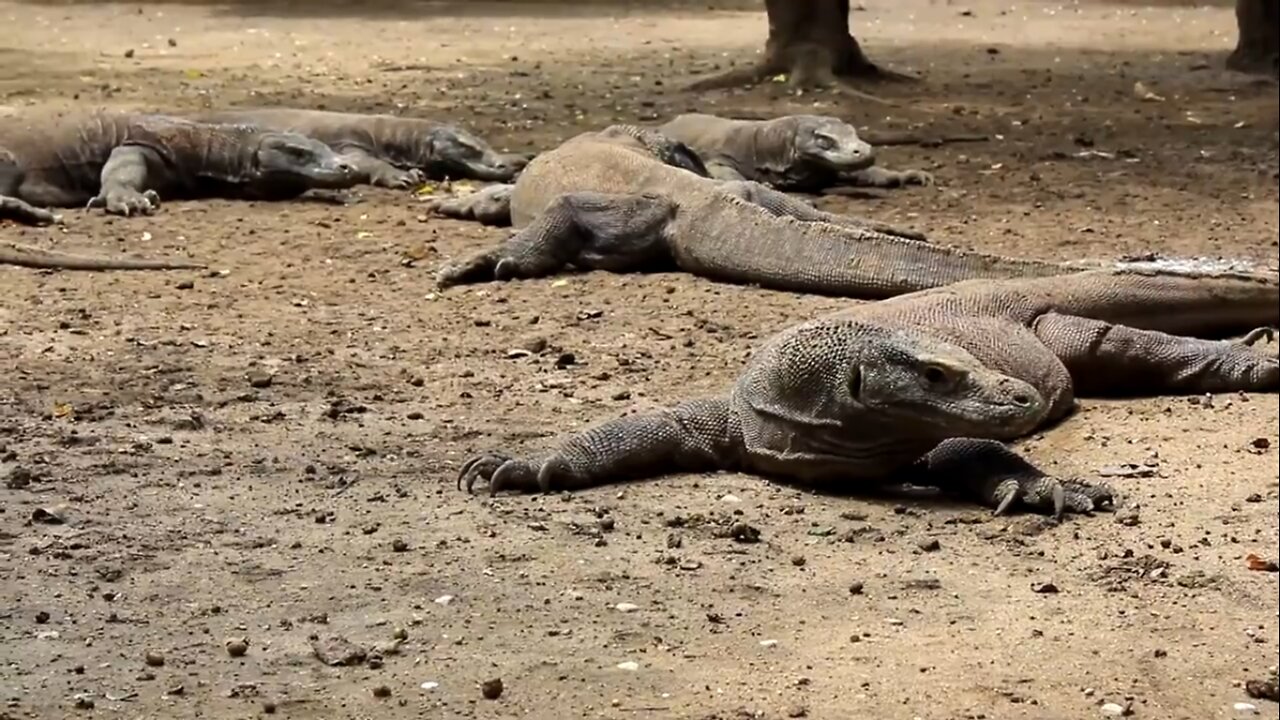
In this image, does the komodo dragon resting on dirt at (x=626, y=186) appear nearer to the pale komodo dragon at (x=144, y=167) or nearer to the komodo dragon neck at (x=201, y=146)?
the pale komodo dragon at (x=144, y=167)

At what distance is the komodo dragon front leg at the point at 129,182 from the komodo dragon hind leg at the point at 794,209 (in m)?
1.49

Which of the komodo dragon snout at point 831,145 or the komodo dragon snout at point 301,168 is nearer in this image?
the komodo dragon snout at point 831,145

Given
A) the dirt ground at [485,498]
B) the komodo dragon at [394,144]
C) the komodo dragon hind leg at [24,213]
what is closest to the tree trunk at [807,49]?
the dirt ground at [485,498]

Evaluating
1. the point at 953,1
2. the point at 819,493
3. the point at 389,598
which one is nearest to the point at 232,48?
the point at 389,598

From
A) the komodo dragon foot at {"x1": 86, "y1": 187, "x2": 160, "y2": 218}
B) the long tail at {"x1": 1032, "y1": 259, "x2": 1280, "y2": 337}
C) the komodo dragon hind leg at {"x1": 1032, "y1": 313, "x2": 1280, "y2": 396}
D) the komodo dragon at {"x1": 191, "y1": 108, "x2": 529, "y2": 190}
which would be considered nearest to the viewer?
the komodo dragon at {"x1": 191, "y1": 108, "x2": 529, "y2": 190}

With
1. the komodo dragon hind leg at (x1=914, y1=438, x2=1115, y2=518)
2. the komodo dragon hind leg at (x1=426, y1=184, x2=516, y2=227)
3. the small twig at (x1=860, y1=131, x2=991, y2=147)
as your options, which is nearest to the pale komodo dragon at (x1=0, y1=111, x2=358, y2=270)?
the komodo dragon hind leg at (x1=426, y1=184, x2=516, y2=227)

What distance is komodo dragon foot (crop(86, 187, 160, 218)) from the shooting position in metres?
5.06

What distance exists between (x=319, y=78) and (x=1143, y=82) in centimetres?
388

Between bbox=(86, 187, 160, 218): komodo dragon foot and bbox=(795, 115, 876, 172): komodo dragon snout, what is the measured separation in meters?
1.52

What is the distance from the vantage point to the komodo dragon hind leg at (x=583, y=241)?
5.15 meters

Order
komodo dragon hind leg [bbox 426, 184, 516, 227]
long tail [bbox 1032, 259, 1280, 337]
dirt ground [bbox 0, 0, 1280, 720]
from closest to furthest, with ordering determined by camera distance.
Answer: dirt ground [bbox 0, 0, 1280, 720], long tail [bbox 1032, 259, 1280, 337], komodo dragon hind leg [bbox 426, 184, 516, 227]

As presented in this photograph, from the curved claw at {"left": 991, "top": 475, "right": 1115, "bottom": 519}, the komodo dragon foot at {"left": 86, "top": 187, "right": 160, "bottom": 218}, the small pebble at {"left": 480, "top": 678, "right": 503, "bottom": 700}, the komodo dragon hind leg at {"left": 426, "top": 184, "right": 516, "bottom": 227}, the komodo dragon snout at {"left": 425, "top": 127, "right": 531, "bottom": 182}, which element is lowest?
the curved claw at {"left": 991, "top": 475, "right": 1115, "bottom": 519}

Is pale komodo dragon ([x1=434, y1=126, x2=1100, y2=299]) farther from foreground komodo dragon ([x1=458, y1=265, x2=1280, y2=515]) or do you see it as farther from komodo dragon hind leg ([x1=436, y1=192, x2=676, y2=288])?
foreground komodo dragon ([x1=458, y1=265, x2=1280, y2=515])

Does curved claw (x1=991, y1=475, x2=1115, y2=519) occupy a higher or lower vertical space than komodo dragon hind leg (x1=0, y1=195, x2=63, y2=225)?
lower
